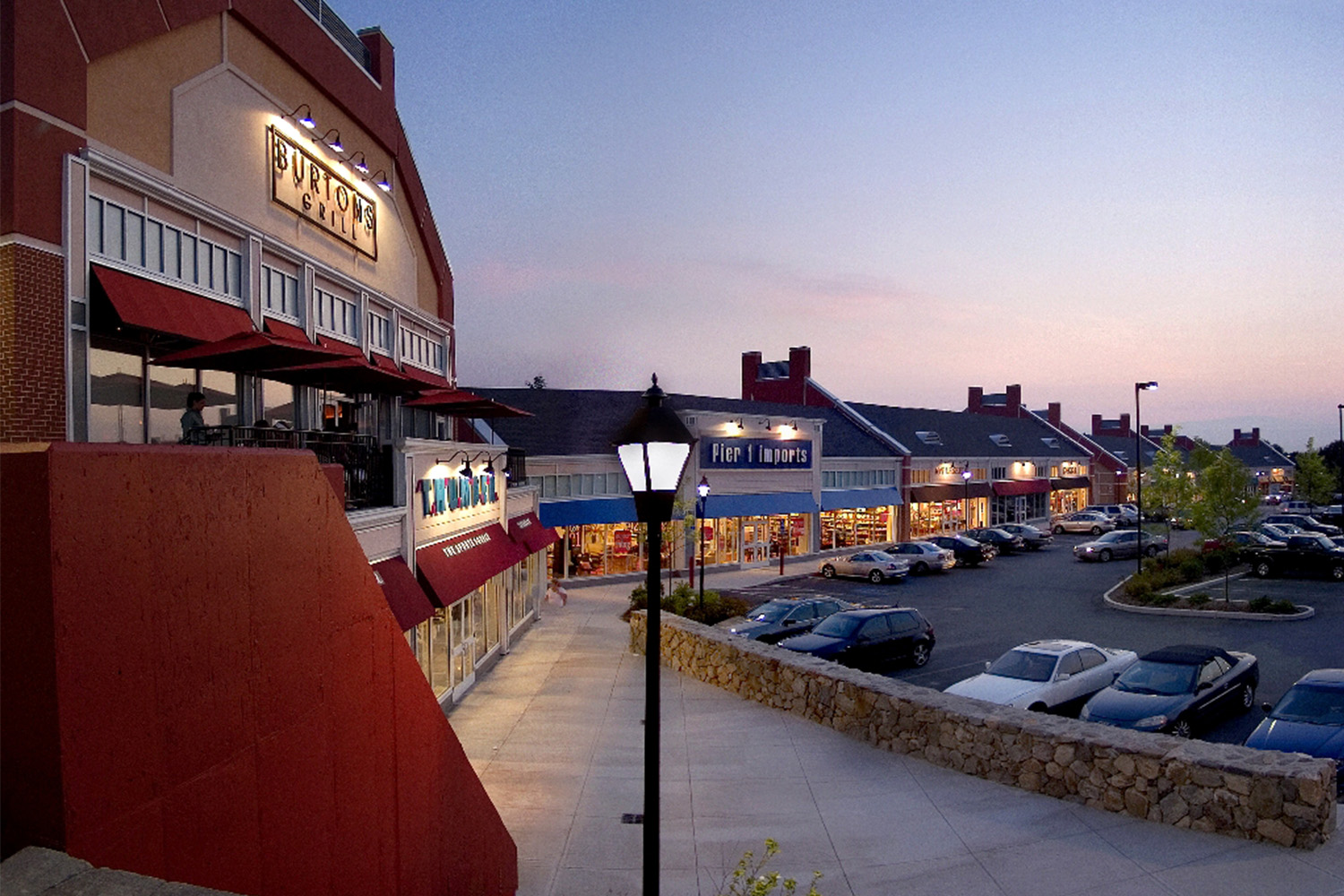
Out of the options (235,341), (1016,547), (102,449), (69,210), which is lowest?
(1016,547)

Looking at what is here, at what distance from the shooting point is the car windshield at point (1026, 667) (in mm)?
15062

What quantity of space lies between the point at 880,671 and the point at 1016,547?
2937 cm

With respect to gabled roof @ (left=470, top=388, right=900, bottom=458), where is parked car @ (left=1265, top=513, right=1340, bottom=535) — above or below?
below

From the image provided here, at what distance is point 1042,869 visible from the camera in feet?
26.9

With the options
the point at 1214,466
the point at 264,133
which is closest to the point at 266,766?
the point at 264,133

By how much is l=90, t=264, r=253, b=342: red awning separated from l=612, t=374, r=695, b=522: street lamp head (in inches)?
307

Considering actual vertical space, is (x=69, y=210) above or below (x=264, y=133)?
below

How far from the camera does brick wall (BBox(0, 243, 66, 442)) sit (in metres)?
9.55

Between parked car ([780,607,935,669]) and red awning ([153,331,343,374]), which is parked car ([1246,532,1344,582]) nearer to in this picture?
parked car ([780,607,935,669])

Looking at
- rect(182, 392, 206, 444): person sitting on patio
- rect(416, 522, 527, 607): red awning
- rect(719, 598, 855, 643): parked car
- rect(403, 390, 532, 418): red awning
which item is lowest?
rect(719, 598, 855, 643): parked car

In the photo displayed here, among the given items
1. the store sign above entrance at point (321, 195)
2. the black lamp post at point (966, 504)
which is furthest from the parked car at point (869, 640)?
the black lamp post at point (966, 504)

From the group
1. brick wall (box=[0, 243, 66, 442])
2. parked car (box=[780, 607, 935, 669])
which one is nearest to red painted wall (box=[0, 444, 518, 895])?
brick wall (box=[0, 243, 66, 442])

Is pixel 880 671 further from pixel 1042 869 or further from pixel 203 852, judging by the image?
pixel 203 852

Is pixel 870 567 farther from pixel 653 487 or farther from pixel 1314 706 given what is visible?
pixel 653 487
